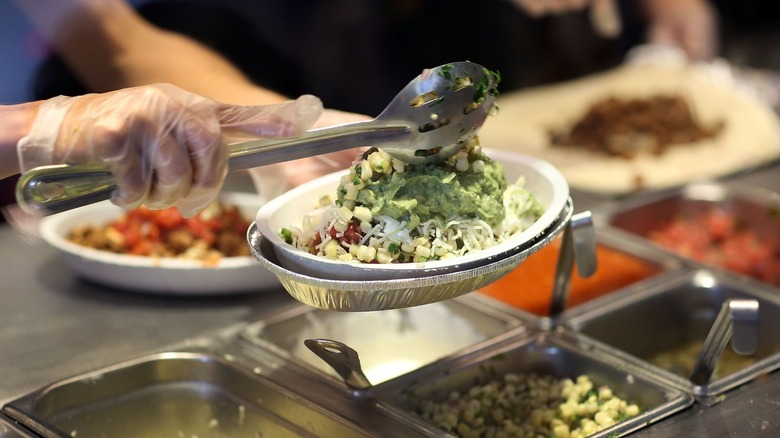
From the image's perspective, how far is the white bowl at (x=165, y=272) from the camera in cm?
222

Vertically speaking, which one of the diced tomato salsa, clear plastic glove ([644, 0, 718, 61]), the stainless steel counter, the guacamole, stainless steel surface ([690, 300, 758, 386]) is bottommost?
the stainless steel counter

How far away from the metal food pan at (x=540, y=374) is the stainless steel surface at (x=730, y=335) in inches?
2.6

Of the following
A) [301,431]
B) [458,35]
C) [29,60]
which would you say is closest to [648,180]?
[458,35]

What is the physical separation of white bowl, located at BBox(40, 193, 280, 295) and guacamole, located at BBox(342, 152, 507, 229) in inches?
27.1

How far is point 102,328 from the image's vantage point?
7.08 feet

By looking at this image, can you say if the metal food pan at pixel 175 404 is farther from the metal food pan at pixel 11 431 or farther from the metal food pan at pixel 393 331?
the metal food pan at pixel 393 331

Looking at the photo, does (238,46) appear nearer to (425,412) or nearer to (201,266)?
(201,266)

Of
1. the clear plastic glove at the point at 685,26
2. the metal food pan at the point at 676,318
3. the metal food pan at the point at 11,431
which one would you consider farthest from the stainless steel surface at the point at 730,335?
the clear plastic glove at the point at 685,26

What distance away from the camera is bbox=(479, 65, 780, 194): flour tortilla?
3.22 metres

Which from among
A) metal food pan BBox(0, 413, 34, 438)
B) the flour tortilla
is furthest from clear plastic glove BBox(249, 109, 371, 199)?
the flour tortilla

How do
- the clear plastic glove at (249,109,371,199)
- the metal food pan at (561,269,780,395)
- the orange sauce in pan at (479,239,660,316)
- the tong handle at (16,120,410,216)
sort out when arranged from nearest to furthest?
the tong handle at (16,120,410,216)
the clear plastic glove at (249,109,371,199)
the metal food pan at (561,269,780,395)
the orange sauce in pan at (479,239,660,316)

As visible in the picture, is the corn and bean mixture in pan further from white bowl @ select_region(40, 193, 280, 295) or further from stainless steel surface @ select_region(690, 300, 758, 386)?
white bowl @ select_region(40, 193, 280, 295)

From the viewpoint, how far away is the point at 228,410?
6.37 feet

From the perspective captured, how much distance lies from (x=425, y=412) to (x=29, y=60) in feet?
5.09
